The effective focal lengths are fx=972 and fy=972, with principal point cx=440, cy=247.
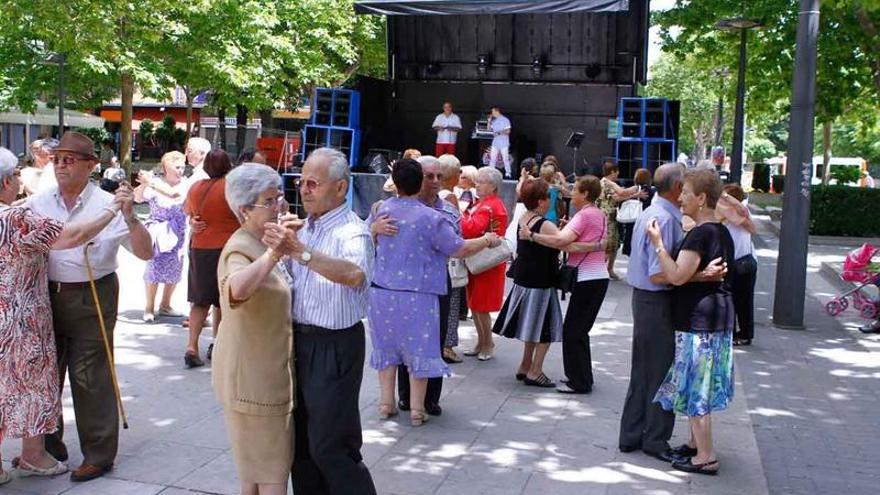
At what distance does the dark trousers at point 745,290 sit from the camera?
9.27m

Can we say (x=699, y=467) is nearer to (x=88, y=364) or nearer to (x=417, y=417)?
(x=417, y=417)

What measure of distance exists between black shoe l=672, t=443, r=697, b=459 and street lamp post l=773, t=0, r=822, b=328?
17.5 ft

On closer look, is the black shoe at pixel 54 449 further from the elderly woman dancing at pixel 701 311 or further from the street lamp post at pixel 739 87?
the street lamp post at pixel 739 87

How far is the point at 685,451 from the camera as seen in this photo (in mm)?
5766

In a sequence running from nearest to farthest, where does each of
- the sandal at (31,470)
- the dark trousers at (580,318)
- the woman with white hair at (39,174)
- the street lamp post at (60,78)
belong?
the sandal at (31,470) < the dark trousers at (580,318) < the woman with white hair at (39,174) < the street lamp post at (60,78)

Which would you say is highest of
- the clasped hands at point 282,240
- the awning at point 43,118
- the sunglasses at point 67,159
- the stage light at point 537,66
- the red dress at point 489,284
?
the stage light at point 537,66

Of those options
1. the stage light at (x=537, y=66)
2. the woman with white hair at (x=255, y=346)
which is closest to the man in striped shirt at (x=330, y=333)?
the woman with white hair at (x=255, y=346)

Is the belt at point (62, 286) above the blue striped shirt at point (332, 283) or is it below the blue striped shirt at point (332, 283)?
below

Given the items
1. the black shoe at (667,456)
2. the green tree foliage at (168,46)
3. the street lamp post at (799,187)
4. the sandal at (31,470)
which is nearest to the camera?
the sandal at (31,470)

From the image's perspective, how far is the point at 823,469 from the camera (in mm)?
5898

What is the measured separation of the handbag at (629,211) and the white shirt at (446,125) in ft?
22.4

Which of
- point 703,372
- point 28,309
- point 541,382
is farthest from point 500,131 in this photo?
point 28,309

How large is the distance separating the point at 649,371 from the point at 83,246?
325cm

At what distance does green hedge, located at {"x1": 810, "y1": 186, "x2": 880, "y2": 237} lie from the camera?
21031 mm
